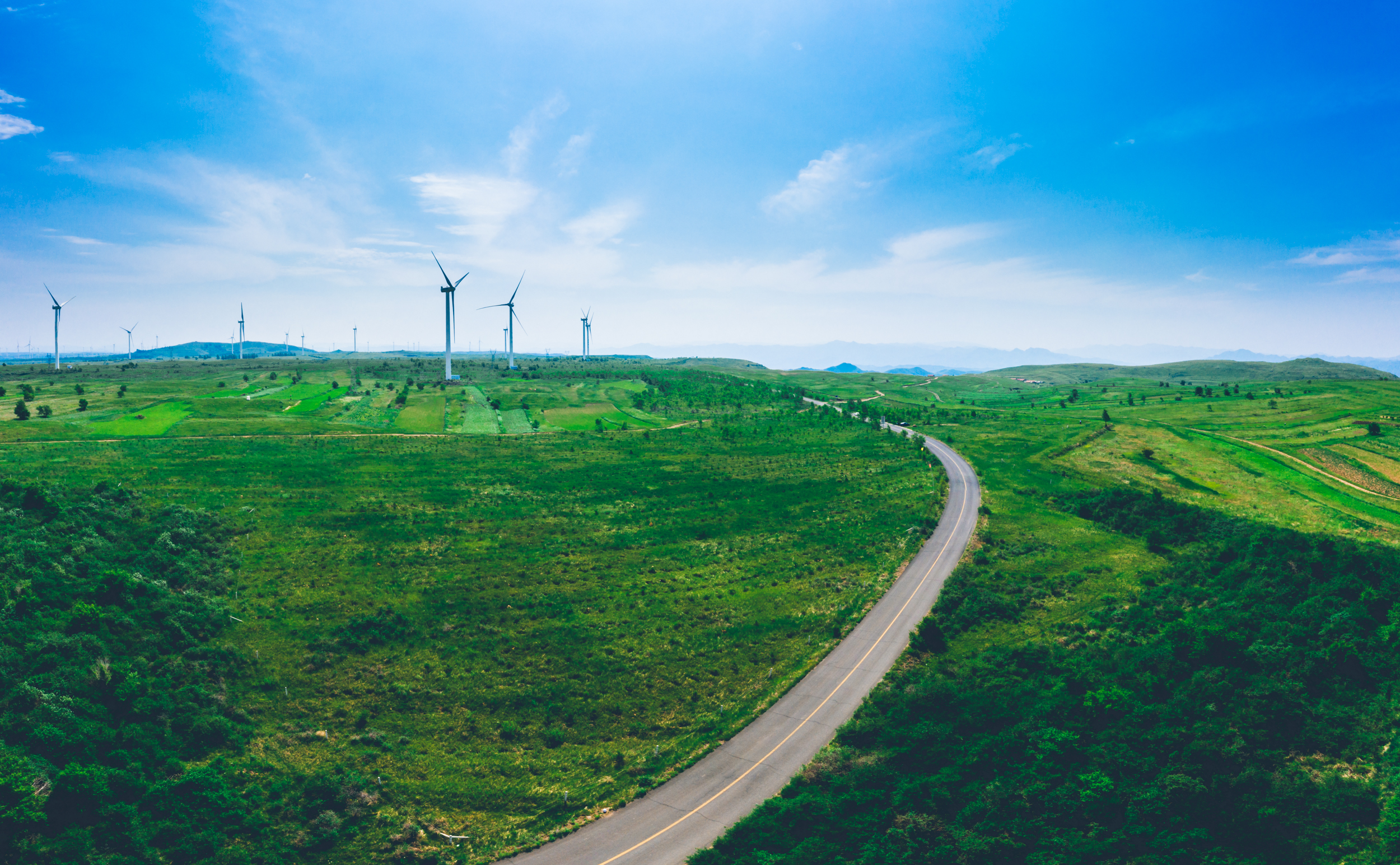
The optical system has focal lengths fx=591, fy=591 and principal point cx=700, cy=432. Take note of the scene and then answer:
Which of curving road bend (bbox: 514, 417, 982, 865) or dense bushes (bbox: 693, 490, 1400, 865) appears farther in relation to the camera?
curving road bend (bbox: 514, 417, 982, 865)

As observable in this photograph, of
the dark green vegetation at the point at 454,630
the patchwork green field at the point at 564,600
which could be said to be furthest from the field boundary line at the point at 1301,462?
the dark green vegetation at the point at 454,630

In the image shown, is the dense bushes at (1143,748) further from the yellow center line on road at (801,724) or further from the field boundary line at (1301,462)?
the field boundary line at (1301,462)

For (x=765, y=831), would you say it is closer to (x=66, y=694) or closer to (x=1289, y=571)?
(x=66, y=694)

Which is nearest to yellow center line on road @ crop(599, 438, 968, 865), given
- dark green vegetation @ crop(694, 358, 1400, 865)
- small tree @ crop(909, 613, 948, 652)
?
small tree @ crop(909, 613, 948, 652)

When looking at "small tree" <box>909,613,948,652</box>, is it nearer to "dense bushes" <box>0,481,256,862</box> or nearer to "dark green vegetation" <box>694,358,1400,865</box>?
"dark green vegetation" <box>694,358,1400,865</box>

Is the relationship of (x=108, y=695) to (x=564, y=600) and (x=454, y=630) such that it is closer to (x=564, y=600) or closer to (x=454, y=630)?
(x=454, y=630)

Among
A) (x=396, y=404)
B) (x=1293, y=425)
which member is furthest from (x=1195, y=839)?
(x=396, y=404)
